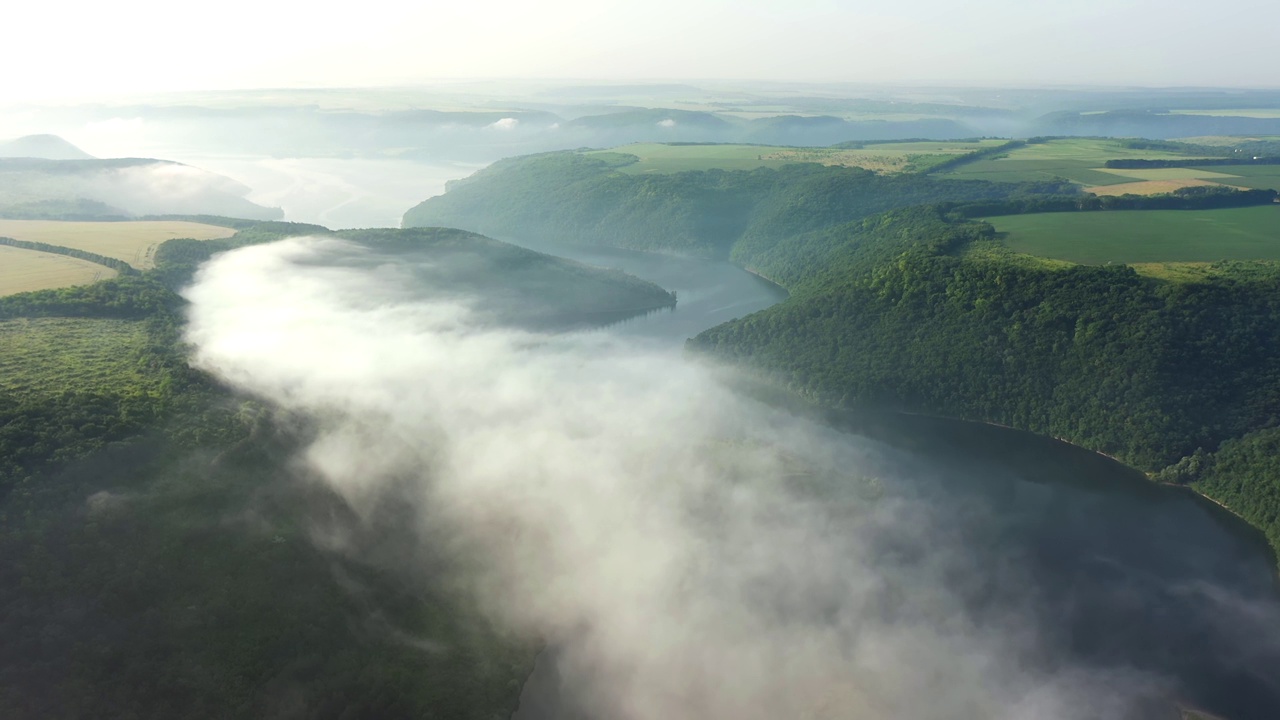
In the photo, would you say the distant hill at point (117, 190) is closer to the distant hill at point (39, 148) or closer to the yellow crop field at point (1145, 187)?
the distant hill at point (39, 148)

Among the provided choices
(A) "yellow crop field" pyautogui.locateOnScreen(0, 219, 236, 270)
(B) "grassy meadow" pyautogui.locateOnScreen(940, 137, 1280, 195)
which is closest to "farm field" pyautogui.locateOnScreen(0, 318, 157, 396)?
(A) "yellow crop field" pyautogui.locateOnScreen(0, 219, 236, 270)

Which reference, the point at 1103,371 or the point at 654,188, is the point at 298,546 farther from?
the point at 654,188

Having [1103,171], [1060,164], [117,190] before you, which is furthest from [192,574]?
[1060,164]

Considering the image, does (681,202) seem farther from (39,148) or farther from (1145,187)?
(39,148)

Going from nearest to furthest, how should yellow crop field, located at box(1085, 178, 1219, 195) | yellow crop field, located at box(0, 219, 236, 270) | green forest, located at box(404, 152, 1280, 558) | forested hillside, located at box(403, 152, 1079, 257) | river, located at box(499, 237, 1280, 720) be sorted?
river, located at box(499, 237, 1280, 720)
green forest, located at box(404, 152, 1280, 558)
yellow crop field, located at box(0, 219, 236, 270)
yellow crop field, located at box(1085, 178, 1219, 195)
forested hillside, located at box(403, 152, 1079, 257)

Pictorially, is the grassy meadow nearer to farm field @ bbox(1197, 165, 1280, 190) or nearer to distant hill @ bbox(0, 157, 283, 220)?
farm field @ bbox(1197, 165, 1280, 190)
